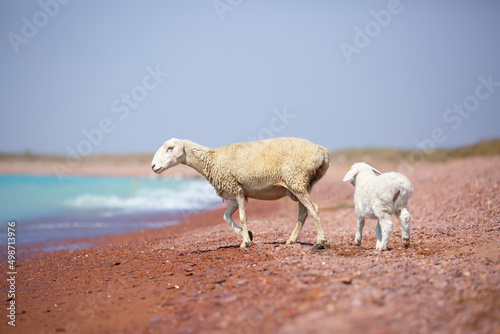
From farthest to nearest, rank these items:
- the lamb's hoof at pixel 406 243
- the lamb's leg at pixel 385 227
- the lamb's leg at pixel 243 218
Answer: the lamb's leg at pixel 243 218, the lamb's hoof at pixel 406 243, the lamb's leg at pixel 385 227

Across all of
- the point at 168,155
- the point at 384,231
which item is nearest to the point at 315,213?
the point at 384,231

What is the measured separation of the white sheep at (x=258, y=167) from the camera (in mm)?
8258

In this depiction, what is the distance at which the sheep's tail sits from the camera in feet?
27.2

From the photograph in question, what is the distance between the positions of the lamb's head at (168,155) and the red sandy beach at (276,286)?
6.34ft

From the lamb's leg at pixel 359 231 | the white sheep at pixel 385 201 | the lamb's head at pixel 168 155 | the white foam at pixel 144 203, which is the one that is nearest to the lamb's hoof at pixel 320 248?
the lamb's leg at pixel 359 231

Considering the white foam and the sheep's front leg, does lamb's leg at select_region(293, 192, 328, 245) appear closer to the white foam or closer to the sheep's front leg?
the sheep's front leg

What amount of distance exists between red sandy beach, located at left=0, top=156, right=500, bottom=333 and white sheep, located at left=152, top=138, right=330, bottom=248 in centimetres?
102

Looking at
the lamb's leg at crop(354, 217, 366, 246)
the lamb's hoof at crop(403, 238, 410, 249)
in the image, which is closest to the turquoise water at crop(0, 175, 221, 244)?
the lamb's leg at crop(354, 217, 366, 246)

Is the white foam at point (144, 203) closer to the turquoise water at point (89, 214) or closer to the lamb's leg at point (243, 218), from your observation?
the turquoise water at point (89, 214)

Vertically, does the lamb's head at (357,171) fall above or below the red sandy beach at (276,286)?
above

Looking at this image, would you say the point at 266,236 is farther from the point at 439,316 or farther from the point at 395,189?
the point at 439,316

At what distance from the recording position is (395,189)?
736 centimetres

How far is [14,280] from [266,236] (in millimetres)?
5545

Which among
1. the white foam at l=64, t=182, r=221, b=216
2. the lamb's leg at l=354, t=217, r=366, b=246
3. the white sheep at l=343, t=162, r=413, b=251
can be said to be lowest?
the lamb's leg at l=354, t=217, r=366, b=246
